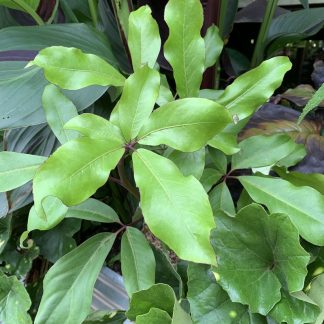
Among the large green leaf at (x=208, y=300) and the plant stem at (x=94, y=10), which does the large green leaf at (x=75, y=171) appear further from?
the plant stem at (x=94, y=10)

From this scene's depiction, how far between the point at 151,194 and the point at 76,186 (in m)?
0.07

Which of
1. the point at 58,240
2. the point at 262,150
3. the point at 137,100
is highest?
the point at 137,100

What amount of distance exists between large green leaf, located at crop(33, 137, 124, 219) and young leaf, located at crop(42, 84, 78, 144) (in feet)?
0.49

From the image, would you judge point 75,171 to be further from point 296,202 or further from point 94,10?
point 94,10

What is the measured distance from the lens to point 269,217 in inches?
15.8

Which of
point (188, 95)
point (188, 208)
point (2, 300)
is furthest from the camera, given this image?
point (2, 300)

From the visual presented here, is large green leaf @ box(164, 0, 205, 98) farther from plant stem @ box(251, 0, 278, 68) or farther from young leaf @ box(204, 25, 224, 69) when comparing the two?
plant stem @ box(251, 0, 278, 68)

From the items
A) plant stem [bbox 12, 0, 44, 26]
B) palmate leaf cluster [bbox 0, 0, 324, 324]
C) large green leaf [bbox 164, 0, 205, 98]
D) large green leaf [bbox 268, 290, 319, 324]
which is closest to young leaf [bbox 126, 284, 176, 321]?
→ palmate leaf cluster [bbox 0, 0, 324, 324]

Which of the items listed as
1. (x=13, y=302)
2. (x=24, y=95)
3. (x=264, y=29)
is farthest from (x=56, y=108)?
(x=264, y=29)

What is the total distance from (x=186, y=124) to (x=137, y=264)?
212mm

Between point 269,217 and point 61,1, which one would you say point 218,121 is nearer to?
point 269,217

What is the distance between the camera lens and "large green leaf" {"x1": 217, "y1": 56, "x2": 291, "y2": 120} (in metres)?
0.43

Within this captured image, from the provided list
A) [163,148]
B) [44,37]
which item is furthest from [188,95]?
[44,37]

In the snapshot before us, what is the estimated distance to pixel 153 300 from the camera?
434 millimetres
